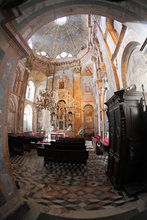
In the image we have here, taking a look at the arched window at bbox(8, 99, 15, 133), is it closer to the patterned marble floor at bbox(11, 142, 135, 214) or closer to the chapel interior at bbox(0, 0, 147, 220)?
the chapel interior at bbox(0, 0, 147, 220)

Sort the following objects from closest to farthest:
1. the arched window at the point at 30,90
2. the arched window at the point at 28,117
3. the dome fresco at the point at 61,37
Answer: the arched window at the point at 28,117 → the dome fresco at the point at 61,37 → the arched window at the point at 30,90

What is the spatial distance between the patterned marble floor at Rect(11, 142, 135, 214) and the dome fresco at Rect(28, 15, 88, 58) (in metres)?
20.2

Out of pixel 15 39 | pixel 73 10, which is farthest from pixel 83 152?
pixel 73 10

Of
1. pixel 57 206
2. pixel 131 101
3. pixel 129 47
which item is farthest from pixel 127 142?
pixel 129 47

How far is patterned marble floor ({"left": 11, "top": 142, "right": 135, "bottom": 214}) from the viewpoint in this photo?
231 centimetres

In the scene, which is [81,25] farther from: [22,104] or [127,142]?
[127,142]

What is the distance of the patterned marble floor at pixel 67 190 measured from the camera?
2307 millimetres

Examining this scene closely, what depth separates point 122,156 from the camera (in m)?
2.97

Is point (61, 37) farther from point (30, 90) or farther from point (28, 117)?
point (28, 117)

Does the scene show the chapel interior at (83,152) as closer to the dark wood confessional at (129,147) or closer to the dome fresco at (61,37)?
the dark wood confessional at (129,147)

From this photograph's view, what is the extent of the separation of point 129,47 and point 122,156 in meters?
5.55

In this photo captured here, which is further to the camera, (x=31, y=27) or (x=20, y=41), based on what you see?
(x=31, y=27)

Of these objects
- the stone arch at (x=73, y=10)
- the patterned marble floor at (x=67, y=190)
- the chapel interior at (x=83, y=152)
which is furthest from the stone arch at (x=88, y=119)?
the stone arch at (x=73, y=10)

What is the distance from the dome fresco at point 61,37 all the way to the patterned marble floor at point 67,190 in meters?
20.2
